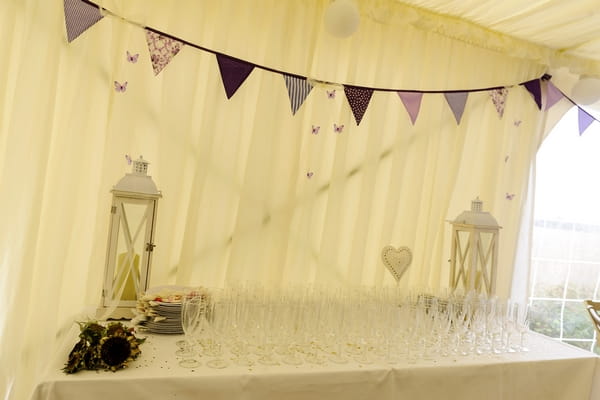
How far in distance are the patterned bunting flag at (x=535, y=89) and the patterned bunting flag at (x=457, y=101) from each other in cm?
73

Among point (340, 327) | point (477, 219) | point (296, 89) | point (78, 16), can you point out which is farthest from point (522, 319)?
point (78, 16)

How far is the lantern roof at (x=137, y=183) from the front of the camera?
67.4 inches

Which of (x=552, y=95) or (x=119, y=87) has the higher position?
(x=552, y=95)

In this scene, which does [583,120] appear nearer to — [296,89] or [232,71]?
[296,89]

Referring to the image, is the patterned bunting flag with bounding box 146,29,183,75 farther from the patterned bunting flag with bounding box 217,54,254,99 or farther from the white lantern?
the white lantern

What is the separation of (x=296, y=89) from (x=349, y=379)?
1.54 m

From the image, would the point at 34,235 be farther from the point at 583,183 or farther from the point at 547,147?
the point at 583,183

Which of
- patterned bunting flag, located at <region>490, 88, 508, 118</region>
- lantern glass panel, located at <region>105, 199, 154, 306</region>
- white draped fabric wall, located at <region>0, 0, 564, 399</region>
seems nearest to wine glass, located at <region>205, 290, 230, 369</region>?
lantern glass panel, located at <region>105, 199, 154, 306</region>

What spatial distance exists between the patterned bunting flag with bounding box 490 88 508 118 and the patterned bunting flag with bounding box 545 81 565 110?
469 mm

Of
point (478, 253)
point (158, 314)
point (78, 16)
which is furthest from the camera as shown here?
point (478, 253)

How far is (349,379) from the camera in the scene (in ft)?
4.62

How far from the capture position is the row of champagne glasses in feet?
4.80

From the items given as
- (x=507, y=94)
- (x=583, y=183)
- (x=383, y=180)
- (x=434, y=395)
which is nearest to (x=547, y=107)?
(x=507, y=94)

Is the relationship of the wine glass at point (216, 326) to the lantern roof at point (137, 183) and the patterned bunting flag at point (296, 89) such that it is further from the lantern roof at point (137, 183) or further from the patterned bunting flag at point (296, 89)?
the patterned bunting flag at point (296, 89)
